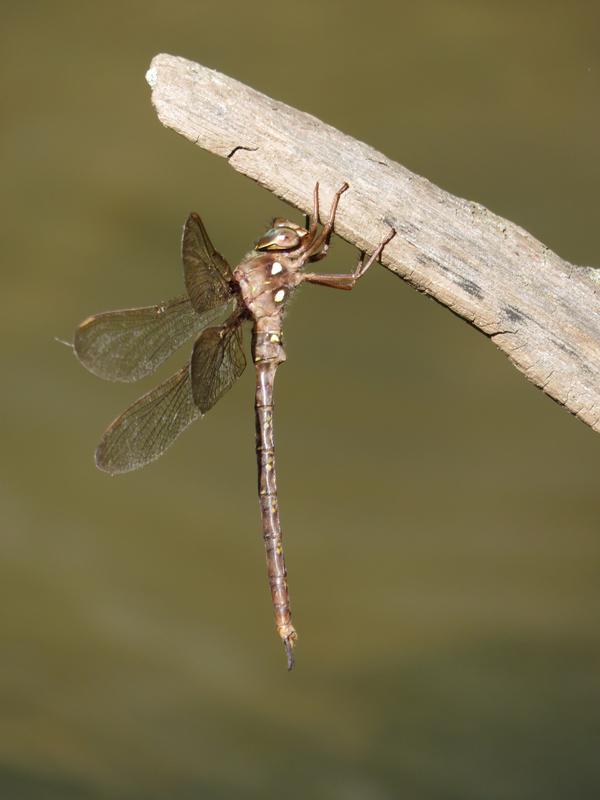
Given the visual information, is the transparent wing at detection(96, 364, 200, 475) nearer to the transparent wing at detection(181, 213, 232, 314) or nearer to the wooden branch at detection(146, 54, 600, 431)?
the transparent wing at detection(181, 213, 232, 314)

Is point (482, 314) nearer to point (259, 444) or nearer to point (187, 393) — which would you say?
point (259, 444)

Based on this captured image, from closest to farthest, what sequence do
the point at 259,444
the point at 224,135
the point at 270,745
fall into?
1. the point at 224,135
2. the point at 259,444
3. the point at 270,745

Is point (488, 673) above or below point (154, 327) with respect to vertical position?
above

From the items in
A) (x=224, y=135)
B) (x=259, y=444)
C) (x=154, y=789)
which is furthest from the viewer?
(x=154, y=789)

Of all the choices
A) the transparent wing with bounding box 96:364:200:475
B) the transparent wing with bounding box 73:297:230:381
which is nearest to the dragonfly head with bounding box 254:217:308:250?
the transparent wing with bounding box 73:297:230:381

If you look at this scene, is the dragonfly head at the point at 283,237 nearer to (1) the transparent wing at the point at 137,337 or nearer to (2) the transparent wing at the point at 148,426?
(1) the transparent wing at the point at 137,337

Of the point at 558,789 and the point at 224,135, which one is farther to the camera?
the point at 558,789

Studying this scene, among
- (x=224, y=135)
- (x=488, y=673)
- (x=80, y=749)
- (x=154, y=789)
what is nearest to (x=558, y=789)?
(x=488, y=673)
